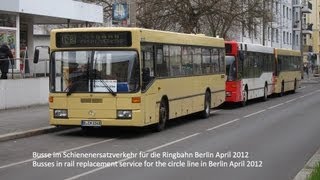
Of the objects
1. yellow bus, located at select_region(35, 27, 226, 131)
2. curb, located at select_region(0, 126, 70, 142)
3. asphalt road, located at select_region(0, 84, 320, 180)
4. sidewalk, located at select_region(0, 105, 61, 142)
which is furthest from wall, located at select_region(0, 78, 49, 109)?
yellow bus, located at select_region(35, 27, 226, 131)

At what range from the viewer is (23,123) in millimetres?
18203

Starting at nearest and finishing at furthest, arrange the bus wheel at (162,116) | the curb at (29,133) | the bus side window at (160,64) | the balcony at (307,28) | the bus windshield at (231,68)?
1. the curb at (29,133)
2. the bus side window at (160,64)
3. the bus wheel at (162,116)
4. the bus windshield at (231,68)
5. the balcony at (307,28)

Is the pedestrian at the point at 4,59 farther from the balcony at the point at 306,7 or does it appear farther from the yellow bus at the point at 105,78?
the balcony at the point at 306,7

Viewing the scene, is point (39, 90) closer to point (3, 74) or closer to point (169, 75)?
point (3, 74)

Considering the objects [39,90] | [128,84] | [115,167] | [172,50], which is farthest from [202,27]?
[115,167]

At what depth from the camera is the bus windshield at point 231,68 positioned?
27.2 metres

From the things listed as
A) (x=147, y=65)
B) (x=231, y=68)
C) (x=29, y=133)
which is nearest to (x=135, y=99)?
(x=147, y=65)

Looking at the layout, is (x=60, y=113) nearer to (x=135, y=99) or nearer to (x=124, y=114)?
(x=124, y=114)

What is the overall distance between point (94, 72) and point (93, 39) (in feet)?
2.70

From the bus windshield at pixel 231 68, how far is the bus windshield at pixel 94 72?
39.6 ft

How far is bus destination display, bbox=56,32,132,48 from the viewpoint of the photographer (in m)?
15.8

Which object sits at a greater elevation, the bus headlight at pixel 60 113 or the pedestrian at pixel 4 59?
the pedestrian at pixel 4 59

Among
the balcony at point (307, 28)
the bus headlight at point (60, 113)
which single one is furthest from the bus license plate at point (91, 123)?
the balcony at point (307, 28)

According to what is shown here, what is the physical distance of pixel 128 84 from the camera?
51.2 ft
